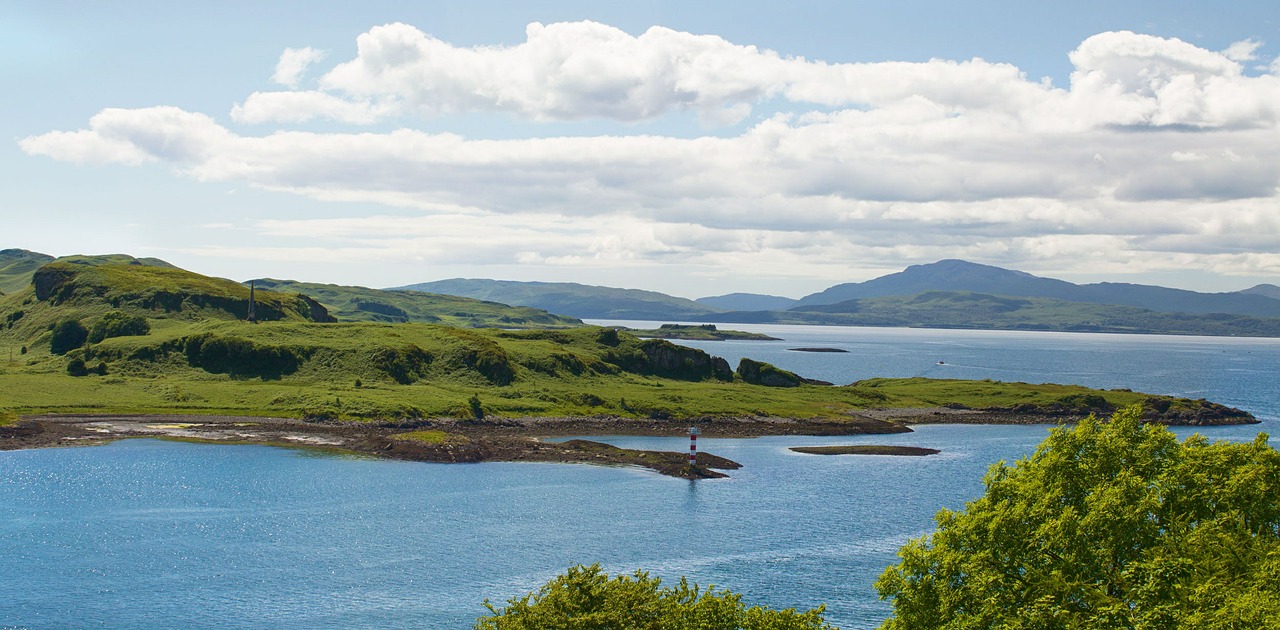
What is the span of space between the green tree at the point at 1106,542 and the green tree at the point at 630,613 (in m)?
6.31

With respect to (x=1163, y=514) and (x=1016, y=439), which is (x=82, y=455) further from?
(x=1016, y=439)

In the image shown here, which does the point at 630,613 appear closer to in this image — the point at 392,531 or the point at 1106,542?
the point at 1106,542

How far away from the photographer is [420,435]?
163 meters

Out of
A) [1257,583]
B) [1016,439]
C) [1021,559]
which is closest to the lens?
[1257,583]

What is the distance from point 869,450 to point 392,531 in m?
93.6

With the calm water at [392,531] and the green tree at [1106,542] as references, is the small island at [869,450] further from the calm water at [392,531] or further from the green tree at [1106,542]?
the green tree at [1106,542]

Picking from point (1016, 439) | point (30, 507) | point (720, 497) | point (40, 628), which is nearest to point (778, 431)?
point (1016, 439)

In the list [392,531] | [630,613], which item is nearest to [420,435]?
[392,531]

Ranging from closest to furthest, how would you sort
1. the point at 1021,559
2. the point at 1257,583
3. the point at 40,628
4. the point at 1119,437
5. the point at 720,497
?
the point at 1257,583
the point at 1021,559
the point at 1119,437
the point at 40,628
the point at 720,497

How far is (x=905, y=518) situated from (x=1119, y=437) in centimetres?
6925

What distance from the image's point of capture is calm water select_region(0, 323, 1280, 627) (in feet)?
255

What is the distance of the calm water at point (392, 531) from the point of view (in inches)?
3063

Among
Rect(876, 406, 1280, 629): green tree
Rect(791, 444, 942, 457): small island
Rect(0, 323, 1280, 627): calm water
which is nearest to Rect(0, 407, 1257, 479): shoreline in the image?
Rect(0, 323, 1280, 627): calm water

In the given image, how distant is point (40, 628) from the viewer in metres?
69.3
